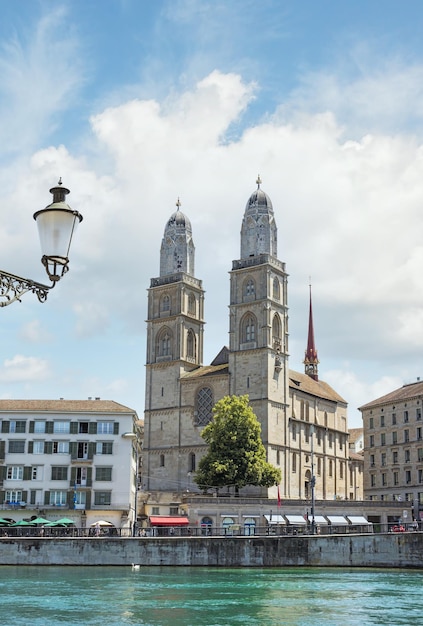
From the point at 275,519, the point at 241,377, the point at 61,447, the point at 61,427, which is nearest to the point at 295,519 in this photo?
the point at 275,519

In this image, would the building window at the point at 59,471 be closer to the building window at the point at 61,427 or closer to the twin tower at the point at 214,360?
the building window at the point at 61,427

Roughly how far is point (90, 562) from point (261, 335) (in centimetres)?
3990

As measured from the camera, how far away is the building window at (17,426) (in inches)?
2707

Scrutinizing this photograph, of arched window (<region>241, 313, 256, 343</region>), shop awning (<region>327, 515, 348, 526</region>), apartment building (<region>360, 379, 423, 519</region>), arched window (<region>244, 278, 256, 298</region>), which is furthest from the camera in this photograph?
arched window (<region>244, 278, 256, 298</region>)

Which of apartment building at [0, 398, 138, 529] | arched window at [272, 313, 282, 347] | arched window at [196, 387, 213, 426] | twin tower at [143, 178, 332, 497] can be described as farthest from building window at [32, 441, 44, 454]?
arched window at [272, 313, 282, 347]

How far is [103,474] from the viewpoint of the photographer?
67.5m

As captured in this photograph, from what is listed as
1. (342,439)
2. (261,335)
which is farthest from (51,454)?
(342,439)

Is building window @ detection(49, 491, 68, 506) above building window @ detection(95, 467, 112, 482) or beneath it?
beneath

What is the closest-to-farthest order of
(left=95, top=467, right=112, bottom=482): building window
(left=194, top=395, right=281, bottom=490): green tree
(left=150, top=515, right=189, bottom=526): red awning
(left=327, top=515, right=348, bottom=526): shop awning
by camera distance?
(left=95, top=467, right=112, bottom=482): building window → (left=150, top=515, right=189, bottom=526): red awning → (left=194, top=395, right=281, bottom=490): green tree → (left=327, top=515, right=348, bottom=526): shop awning

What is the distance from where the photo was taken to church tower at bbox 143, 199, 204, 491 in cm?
9244

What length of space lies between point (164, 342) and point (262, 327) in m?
13.4

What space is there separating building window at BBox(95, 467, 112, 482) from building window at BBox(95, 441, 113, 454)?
4.42ft

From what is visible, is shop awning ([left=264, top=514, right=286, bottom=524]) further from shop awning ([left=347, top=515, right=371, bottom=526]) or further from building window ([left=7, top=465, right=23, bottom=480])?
building window ([left=7, top=465, right=23, bottom=480])

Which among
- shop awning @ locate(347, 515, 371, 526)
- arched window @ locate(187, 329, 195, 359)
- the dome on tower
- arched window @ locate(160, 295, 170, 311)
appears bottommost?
shop awning @ locate(347, 515, 371, 526)
